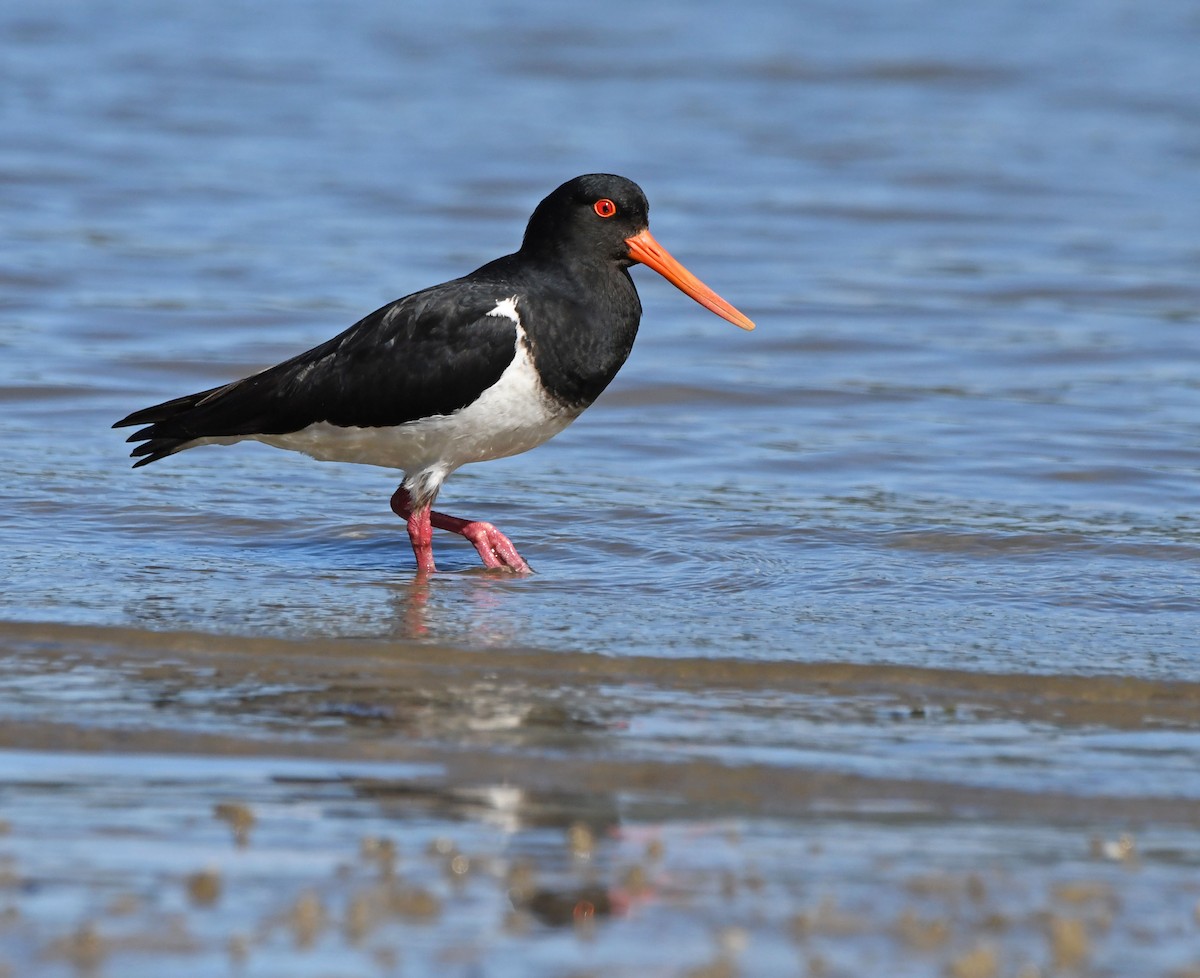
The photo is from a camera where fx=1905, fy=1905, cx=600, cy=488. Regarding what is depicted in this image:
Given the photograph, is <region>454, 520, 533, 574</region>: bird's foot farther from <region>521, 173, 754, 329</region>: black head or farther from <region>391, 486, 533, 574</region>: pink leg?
<region>521, 173, 754, 329</region>: black head

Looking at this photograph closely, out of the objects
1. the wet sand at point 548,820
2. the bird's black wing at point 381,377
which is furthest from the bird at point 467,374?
the wet sand at point 548,820

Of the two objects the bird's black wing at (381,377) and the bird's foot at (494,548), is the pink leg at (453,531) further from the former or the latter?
the bird's black wing at (381,377)

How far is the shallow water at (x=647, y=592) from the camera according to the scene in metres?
4.07

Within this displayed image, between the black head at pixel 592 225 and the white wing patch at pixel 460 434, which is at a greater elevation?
the black head at pixel 592 225

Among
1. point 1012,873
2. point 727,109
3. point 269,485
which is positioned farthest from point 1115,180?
point 1012,873

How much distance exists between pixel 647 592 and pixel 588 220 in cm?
162

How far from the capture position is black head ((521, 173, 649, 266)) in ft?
25.4

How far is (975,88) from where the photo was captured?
2277cm

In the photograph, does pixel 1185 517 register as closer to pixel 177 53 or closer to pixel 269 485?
pixel 269 485

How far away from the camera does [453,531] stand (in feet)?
25.6

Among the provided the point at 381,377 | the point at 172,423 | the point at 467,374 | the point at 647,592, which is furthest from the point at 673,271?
the point at 172,423

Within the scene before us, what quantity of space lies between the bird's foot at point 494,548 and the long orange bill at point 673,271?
1.30 metres

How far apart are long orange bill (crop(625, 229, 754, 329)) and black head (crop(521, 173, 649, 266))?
46mm

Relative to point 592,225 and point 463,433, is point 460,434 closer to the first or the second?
point 463,433
